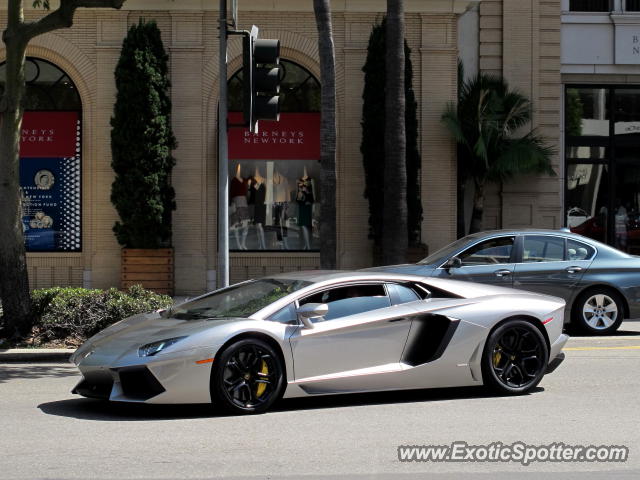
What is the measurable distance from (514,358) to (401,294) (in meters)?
1.23

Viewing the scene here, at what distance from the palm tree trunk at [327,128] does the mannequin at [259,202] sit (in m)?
4.49

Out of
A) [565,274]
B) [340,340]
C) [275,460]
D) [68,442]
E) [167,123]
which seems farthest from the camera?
[167,123]

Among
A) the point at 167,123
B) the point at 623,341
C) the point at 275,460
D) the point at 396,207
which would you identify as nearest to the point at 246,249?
the point at 167,123

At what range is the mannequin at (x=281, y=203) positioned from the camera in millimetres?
21062

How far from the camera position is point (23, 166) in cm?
2075

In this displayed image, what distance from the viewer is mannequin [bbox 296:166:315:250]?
829 inches

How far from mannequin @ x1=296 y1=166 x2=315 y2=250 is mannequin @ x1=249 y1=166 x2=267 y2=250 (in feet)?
2.44

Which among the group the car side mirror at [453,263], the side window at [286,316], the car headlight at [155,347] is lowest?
the car headlight at [155,347]

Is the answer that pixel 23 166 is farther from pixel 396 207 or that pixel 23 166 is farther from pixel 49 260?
pixel 396 207

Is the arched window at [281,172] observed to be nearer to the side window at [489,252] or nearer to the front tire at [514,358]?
the side window at [489,252]

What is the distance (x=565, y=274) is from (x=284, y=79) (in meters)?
8.82

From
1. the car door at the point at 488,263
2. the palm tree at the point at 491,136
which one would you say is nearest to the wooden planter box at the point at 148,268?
the palm tree at the point at 491,136

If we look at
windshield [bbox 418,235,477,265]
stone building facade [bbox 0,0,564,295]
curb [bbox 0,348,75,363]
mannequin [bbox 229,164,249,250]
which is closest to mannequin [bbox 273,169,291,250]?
stone building facade [bbox 0,0,564,295]

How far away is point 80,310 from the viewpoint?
12.8m
